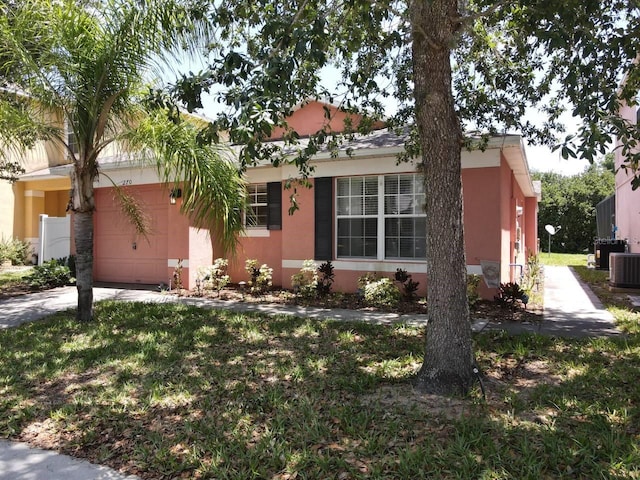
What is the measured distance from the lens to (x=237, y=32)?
23.6 feet

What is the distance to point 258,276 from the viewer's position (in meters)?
10.8

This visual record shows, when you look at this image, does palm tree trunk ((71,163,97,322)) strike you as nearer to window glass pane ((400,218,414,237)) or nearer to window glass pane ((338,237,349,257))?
window glass pane ((338,237,349,257))

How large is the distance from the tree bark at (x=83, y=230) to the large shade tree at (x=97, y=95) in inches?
0.6

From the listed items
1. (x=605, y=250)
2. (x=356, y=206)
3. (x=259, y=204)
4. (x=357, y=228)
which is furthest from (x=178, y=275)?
(x=605, y=250)

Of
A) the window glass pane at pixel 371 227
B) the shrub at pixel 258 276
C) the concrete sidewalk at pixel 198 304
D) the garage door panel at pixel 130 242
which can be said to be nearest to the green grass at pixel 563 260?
the concrete sidewalk at pixel 198 304

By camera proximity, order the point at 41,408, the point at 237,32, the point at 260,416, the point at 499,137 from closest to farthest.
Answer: the point at 260,416, the point at 41,408, the point at 237,32, the point at 499,137

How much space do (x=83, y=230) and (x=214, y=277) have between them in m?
3.84

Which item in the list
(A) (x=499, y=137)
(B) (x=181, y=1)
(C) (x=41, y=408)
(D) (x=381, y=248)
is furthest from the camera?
(D) (x=381, y=248)

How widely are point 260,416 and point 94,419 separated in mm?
1558

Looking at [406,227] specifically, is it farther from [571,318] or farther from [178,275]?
[178,275]

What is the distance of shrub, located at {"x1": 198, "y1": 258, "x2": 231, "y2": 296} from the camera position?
10.9 metres

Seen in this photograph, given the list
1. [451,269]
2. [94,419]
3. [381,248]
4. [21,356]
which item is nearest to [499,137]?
[381,248]

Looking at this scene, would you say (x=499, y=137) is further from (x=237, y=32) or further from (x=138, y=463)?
(x=138, y=463)

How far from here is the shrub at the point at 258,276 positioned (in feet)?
35.3
